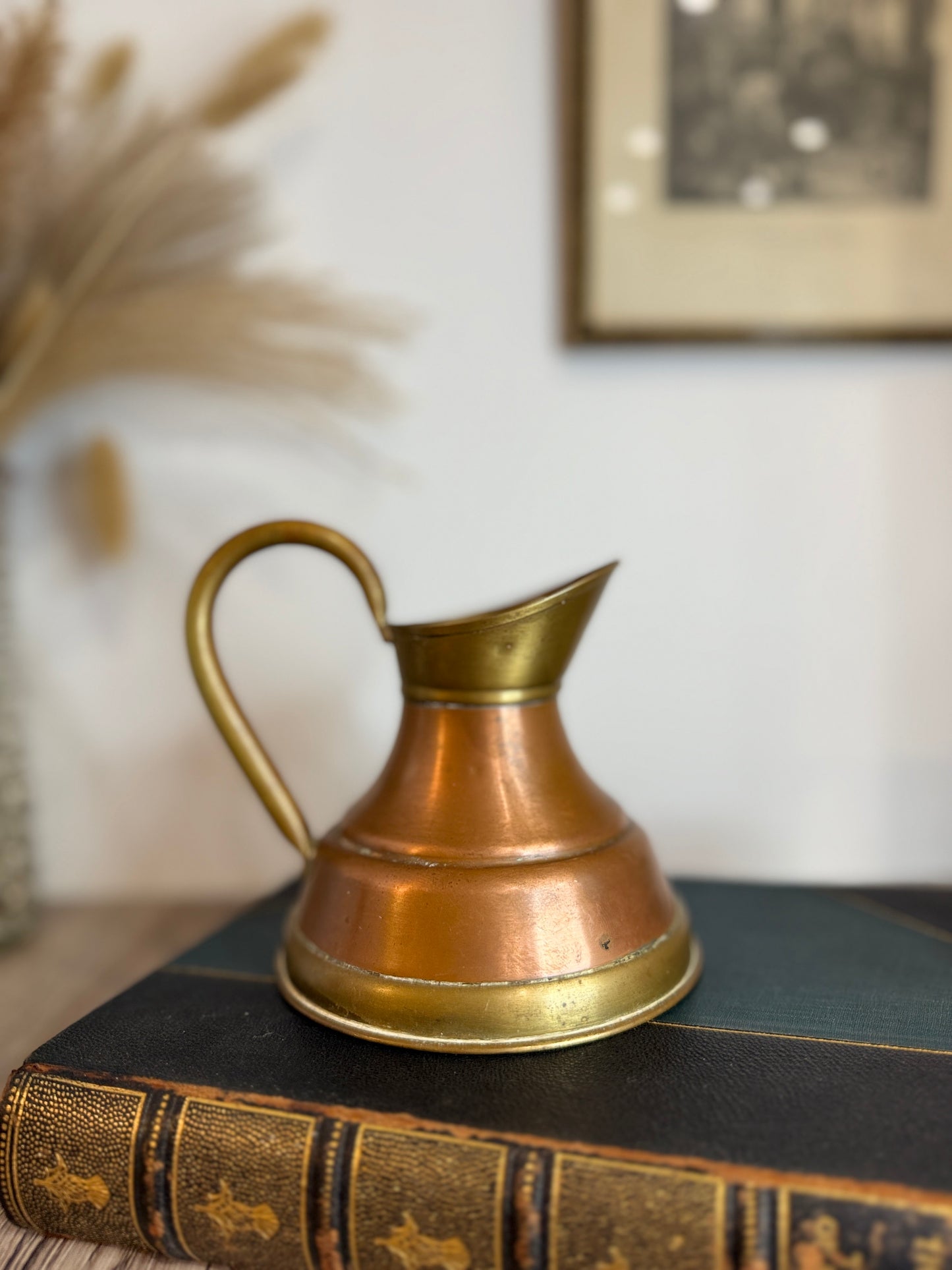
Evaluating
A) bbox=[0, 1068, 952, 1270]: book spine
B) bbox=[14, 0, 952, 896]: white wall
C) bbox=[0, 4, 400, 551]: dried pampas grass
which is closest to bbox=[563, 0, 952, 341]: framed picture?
bbox=[14, 0, 952, 896]: white wall

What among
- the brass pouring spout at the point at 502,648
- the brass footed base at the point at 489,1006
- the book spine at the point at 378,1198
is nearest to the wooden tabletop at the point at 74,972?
the book spine at the point at 378,1198

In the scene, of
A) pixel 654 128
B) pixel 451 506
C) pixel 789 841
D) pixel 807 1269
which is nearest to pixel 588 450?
pixel 451 506

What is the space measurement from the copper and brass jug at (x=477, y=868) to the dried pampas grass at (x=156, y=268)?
1.15 ft

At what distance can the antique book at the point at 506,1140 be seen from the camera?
0.41 metres

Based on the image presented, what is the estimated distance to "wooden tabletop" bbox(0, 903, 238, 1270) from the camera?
19.7 inches

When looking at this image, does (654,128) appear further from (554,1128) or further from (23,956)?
(23,956)

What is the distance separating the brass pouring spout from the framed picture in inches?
16.0

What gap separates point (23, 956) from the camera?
2.71ft

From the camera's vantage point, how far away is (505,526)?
90 cm

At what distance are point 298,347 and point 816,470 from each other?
0.50m

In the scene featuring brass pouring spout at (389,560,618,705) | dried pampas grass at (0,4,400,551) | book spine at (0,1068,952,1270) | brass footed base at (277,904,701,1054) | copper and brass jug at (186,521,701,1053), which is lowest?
book spine at (0,1068,952,1270)

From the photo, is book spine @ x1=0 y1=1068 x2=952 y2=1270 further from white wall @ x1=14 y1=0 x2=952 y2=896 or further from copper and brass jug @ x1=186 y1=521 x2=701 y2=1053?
white wall @ x1=14 y1=0 x2=952 y2=896

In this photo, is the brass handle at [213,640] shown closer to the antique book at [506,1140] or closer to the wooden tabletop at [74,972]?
the antique book at [506,1140]

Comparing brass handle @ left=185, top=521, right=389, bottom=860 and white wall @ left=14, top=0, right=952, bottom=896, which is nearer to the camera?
brass handle @ left=185, top=521, right=389, bottom=860
